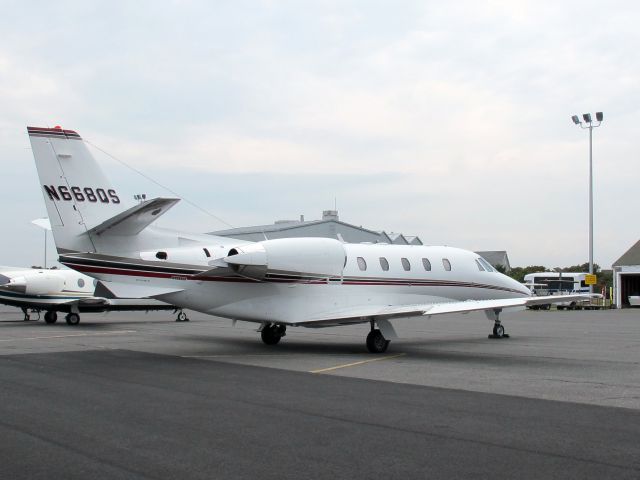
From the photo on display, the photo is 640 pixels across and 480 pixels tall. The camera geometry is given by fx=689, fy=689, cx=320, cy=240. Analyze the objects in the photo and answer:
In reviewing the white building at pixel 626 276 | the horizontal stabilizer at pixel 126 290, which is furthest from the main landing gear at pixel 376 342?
the white building at pixel 626 276

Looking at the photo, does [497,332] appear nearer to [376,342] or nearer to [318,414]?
[376,342]

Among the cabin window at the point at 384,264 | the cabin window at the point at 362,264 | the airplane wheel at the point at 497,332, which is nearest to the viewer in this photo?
the cabin window at the point at 362,264

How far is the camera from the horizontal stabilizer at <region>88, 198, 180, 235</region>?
14.1 m

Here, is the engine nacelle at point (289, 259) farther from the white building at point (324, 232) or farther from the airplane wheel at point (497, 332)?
the white building at point (324, 232)

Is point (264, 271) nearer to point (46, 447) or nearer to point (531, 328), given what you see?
point (46, 447)

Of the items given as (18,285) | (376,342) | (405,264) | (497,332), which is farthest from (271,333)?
(18,285)

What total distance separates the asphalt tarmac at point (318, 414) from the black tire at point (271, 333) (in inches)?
83.6

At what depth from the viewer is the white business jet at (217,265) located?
15734mm

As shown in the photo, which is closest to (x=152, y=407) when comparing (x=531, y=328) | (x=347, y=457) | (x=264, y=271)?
(x=347, y=457)

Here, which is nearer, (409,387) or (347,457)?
(347,457)

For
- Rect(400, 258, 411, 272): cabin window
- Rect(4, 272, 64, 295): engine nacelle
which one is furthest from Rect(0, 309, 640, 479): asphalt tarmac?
Rect(4, 272, 64, 295): engine nacelle

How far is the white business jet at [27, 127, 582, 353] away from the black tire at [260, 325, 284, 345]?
3 centimetres

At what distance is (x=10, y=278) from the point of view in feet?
115

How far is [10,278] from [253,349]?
21.0 meters
